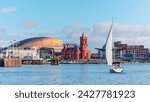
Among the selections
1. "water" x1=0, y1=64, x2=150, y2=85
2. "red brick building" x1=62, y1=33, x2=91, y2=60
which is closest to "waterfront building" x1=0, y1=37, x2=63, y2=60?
"red brick building" x1=62, y1=33, x2=91, y2=60

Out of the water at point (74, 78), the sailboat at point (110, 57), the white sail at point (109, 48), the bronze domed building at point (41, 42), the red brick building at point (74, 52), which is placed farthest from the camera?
the bronze domed building at point (41, 42)

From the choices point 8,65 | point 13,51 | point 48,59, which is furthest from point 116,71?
point 48,59

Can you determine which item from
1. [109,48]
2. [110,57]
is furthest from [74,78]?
[109,48]

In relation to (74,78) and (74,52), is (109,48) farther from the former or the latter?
(74,52)

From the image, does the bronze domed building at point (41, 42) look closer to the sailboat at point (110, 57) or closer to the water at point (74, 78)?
the water at point (74, 78)

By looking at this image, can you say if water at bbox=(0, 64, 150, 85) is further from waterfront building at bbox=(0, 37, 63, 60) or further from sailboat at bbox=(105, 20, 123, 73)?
waterfront building at bbox=(0, 37, 63, 60)

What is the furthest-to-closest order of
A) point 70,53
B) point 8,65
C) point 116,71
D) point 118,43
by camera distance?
point 70,53, point 8,65, point 118,43, point 116,71

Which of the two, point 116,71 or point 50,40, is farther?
point 50,40

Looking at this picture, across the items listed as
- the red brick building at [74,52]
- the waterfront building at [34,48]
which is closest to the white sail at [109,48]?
the red brick building at [74,52]

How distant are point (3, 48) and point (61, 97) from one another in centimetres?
4610

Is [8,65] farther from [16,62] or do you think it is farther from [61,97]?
[61,97]

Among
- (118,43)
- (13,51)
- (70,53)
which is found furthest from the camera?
(13,51)

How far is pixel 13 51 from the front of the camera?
5400 centimetres

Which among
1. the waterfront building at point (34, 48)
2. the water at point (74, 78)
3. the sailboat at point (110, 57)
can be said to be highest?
the waterfront building at point (34, 48)
